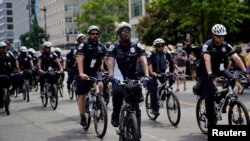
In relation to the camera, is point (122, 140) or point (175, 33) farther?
point (175, 33)

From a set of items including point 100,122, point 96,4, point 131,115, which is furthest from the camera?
point 96,4

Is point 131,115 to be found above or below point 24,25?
below

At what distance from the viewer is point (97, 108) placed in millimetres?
9438

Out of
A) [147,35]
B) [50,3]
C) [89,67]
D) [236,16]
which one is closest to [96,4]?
[147,35]

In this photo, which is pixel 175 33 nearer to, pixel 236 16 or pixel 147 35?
pixel 147 35

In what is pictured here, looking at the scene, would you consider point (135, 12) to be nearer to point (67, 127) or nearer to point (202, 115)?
point (67, 127)

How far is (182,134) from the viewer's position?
9.44 meters

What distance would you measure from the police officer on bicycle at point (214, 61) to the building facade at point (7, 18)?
181 m

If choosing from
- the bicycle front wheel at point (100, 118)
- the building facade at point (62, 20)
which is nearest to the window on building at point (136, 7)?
the building facade at point (62, 20)

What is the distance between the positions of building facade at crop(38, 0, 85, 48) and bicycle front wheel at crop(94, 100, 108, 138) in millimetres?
103955

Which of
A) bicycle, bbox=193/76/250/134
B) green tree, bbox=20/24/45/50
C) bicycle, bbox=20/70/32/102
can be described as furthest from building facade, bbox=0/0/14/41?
bicycle, bbox=193/76/250/134

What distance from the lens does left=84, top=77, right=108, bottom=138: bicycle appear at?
911cm

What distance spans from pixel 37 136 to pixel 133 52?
9.74 ft

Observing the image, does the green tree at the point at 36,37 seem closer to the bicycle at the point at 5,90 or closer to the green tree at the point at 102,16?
the green tree at the point at 102,16
